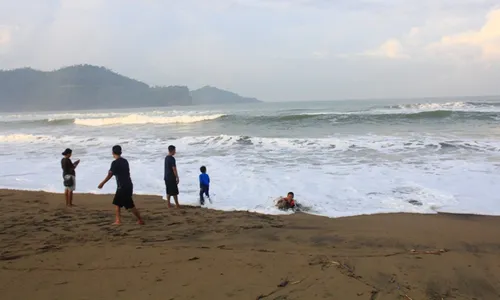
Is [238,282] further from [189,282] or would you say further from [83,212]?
[83,212]

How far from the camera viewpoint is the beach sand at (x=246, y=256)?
360 centimetres

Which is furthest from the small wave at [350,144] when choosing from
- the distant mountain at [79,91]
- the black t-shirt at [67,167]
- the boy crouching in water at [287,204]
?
the distant mountain at [79,91]

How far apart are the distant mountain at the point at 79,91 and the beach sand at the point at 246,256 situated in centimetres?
12989

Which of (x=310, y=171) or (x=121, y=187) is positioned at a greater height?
(x=121, y=187)

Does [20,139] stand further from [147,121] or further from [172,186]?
[172,186]

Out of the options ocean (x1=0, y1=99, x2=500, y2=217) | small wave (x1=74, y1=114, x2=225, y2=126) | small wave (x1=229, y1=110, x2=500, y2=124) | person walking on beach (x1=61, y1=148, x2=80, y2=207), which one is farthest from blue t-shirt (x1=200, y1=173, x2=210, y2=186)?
small wave (x1=74, y1=114, x2=225, y2=126)

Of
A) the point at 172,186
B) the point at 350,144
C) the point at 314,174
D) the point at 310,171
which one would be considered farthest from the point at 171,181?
the point at 350,144

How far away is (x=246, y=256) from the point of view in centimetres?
444

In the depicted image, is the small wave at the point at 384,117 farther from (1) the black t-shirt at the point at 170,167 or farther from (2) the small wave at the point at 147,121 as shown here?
(1) the black t-shirt at the point at 170,167

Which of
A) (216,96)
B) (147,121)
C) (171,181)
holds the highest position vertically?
(216,96)

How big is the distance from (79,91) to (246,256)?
145 m

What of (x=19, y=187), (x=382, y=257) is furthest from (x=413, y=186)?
(x=19, y=187)

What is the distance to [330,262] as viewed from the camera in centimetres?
431

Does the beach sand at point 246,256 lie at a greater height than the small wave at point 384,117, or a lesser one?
lesser
